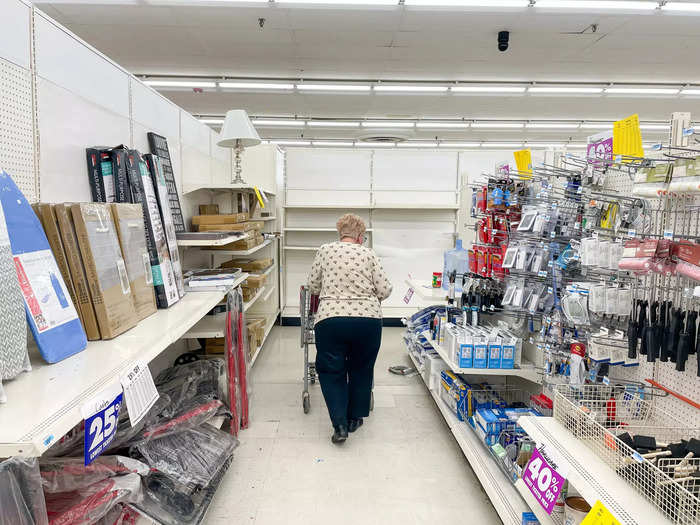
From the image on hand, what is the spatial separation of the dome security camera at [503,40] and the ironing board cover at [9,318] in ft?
21.0

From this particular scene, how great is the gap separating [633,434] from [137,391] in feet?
5.71

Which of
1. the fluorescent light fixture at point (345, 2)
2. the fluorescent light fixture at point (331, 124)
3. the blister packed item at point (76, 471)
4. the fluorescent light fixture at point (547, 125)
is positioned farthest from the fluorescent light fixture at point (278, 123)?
the blister packed item at point (76, 471)

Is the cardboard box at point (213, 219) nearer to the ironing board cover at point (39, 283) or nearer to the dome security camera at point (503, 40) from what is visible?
the ironing board cover at point (39, 283)

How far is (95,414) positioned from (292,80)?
769cm

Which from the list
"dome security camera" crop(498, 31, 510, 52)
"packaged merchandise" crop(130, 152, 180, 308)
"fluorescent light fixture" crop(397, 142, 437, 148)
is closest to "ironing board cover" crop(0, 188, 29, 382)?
"packaged merchandise" crop(130, 152, 180, 308)

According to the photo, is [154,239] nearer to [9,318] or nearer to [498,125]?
[9,318]

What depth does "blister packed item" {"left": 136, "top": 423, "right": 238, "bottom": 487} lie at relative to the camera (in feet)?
6.19

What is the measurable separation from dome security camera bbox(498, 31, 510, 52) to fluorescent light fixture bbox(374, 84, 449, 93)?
2.05m

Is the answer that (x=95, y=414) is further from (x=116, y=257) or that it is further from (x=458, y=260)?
(x=458, y=260)

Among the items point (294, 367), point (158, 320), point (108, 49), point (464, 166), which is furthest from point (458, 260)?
point (108, 49)

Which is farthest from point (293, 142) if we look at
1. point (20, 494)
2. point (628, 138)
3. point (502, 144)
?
point (20, 494)

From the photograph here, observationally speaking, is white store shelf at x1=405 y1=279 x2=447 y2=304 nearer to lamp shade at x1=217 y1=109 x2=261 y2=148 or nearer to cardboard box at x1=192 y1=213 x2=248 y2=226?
cardboard box at x1=192 y1=213 x2=248 y2=226

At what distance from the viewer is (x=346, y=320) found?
2.92m

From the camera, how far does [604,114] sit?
984 centimetres
